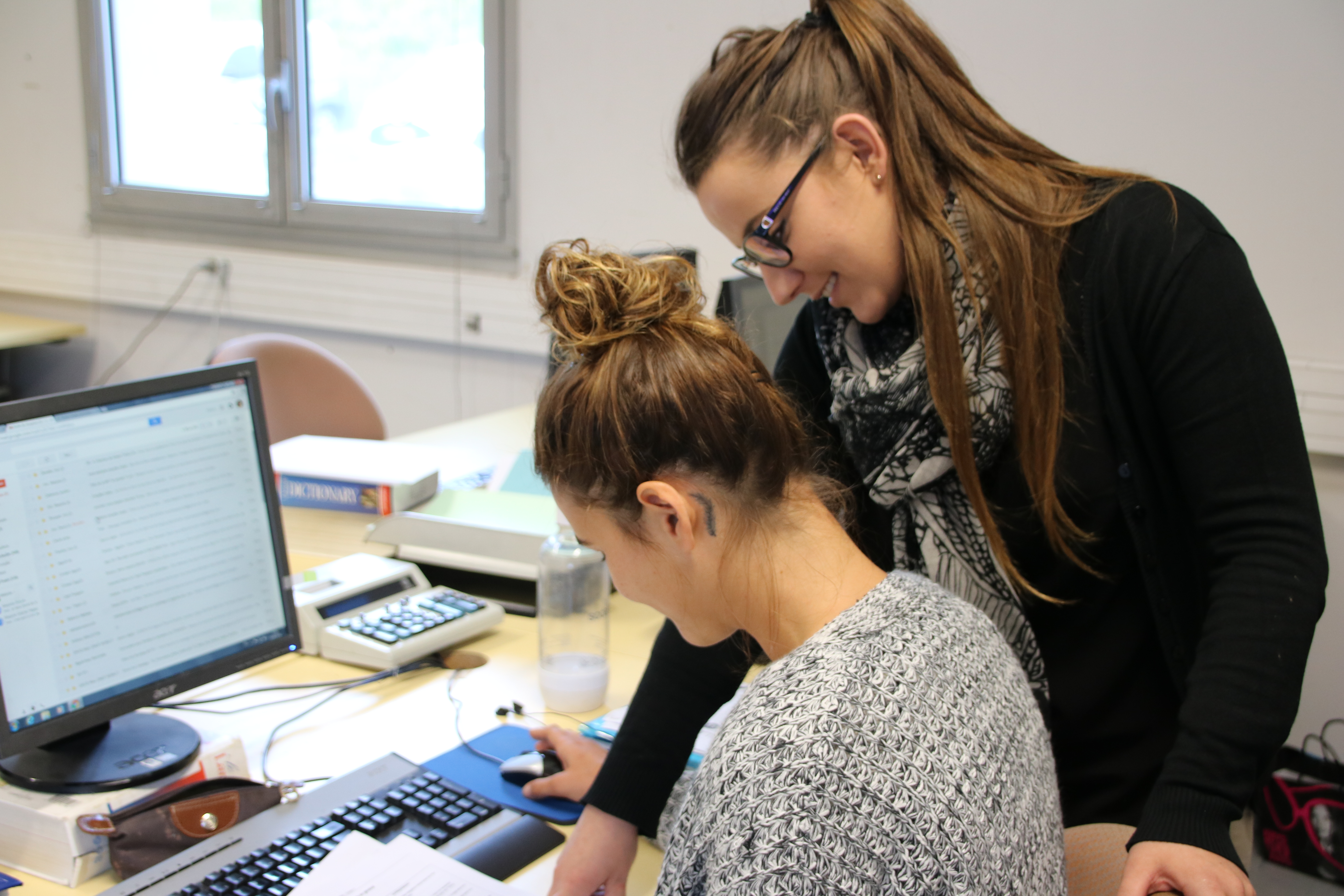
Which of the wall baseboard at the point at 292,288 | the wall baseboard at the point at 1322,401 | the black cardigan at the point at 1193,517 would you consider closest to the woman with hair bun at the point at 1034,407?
the black cardigan at the point at 1193,517

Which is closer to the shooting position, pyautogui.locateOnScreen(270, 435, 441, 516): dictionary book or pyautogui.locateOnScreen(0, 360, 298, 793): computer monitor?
pyautogui.locateOnScreen(0, 360, 298, 793): computer monitor

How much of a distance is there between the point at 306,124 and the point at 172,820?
316 cm

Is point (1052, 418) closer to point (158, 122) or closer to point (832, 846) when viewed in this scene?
point (832, 846)

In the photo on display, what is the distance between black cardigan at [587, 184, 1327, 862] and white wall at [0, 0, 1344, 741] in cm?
52

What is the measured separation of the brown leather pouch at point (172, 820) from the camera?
0.95 metres

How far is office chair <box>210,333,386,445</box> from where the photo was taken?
2.54m

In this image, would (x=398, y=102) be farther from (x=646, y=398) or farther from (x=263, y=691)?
(x=646, y=398)

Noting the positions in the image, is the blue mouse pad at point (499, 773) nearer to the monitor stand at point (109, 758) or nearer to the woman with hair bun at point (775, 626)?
the woman with hair bun at point (775, 626)

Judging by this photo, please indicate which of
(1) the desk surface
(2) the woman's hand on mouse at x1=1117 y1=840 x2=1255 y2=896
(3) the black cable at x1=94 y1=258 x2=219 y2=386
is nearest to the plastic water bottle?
(2) the woman's hand on mouse at x1=1117 y1=840 x2=1255 y2=896

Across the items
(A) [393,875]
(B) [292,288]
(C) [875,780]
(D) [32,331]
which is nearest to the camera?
(C) [875,780]

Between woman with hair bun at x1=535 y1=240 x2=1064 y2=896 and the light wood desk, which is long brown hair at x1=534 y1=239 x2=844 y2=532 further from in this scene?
the light wood desk

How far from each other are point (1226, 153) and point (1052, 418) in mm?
1597

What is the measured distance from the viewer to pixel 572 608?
1433 mm

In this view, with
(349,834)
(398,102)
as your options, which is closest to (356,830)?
(349,834)
